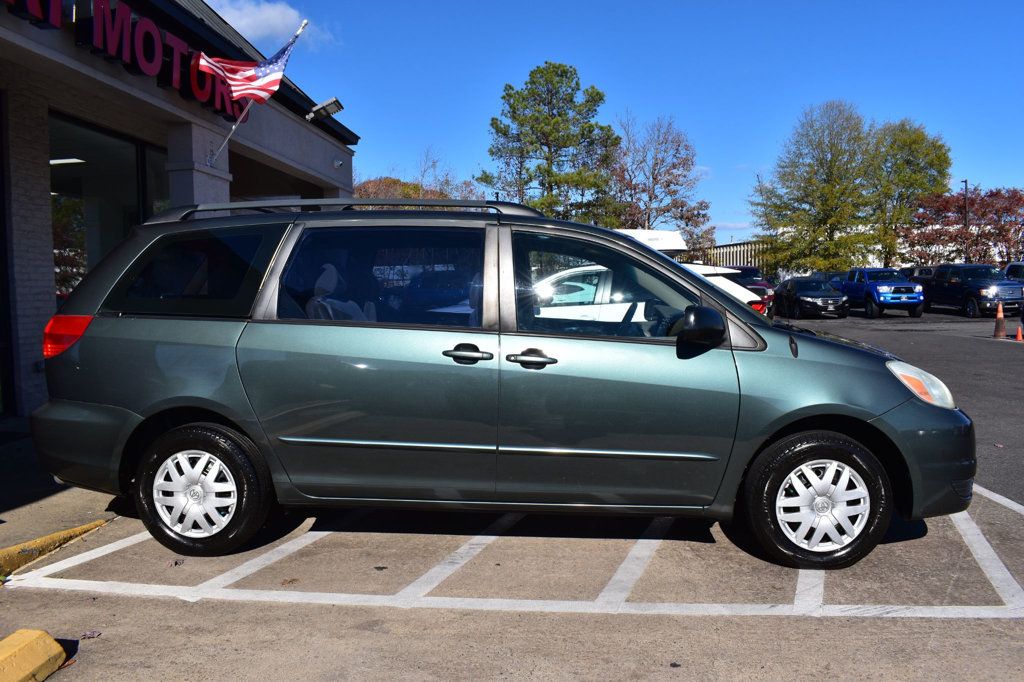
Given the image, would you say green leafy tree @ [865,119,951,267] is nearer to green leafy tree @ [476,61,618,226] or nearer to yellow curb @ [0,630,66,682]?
green leafy tree @ [476,61,618,226]

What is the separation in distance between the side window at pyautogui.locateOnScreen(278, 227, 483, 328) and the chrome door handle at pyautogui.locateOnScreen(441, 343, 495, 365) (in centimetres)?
14

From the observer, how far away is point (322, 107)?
13.9m

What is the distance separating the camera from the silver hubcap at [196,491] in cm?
428

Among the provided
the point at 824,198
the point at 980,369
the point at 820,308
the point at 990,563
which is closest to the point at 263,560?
the point at 990,563

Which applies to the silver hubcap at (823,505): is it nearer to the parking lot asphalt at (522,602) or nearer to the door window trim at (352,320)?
the parking lot asphalt at (522,602)

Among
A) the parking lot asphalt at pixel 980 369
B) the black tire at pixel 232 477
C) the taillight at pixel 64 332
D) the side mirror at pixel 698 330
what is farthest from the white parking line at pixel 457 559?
the parking lot asphalt at pixel 980 369

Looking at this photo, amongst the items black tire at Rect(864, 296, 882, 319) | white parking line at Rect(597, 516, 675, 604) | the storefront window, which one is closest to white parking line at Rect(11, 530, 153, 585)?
white parking line at Rect(597, 516, 675, 604)

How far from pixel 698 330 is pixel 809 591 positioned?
1357 millimetres

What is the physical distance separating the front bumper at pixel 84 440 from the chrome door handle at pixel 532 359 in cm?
202

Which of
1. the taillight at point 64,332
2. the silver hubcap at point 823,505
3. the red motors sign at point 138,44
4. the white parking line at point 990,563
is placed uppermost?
the red motors sign at point 138,44

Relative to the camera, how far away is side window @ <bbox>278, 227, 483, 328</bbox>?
4191 millimetres

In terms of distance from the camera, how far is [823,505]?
4.08 meters

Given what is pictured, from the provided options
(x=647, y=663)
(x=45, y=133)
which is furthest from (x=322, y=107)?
(x=647, y=663)

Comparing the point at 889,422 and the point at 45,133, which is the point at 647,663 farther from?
the point at 45,133
